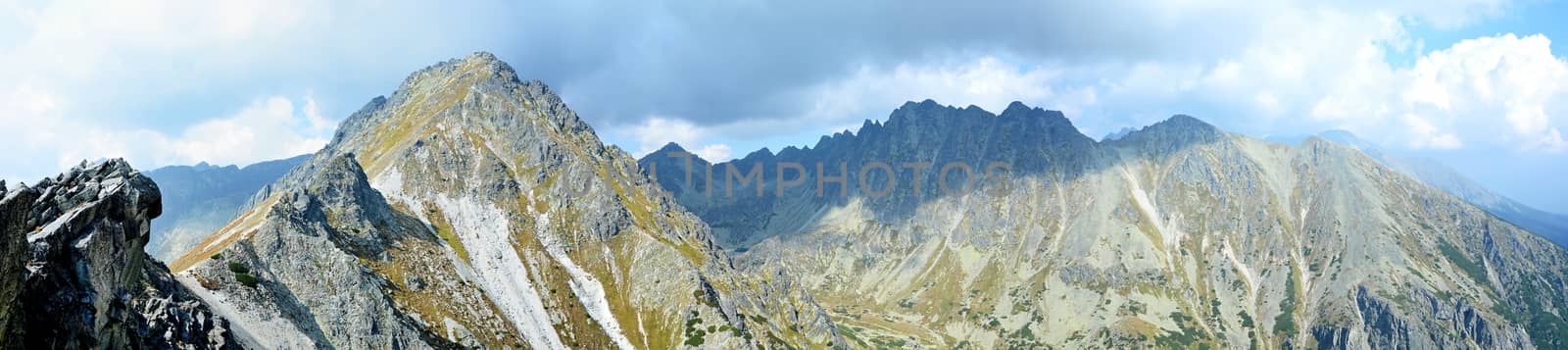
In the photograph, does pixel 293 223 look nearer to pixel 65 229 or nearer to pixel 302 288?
pixel 302 288

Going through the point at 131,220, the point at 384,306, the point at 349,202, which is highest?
the point at 349,202

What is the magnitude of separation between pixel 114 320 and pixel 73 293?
4867 millimetres

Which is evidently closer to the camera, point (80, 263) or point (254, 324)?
point (80, 263)

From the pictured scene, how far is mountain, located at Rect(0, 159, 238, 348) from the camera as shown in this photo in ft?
131

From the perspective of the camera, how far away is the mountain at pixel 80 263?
1572 inches

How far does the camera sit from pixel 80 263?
165 feet

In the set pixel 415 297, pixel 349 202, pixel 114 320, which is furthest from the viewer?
pixel 349 202

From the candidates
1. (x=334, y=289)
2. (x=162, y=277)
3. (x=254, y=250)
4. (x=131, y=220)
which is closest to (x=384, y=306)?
(x=334, y=289)

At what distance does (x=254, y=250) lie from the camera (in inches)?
4828

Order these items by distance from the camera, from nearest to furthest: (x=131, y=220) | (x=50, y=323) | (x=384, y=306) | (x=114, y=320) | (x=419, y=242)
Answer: (x=50, y=323)
(x=114, y=320)
(x=131, y=220)
(x=384, y=306)
(x=419, y=242)

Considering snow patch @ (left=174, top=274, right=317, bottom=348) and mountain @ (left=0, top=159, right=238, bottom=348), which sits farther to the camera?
snow patch @ (left=174, top=274, right=317, bottom=348)

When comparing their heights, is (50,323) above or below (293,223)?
below

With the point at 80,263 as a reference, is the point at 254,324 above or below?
below

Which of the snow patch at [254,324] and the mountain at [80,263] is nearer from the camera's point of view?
the mountain at [80,263]
